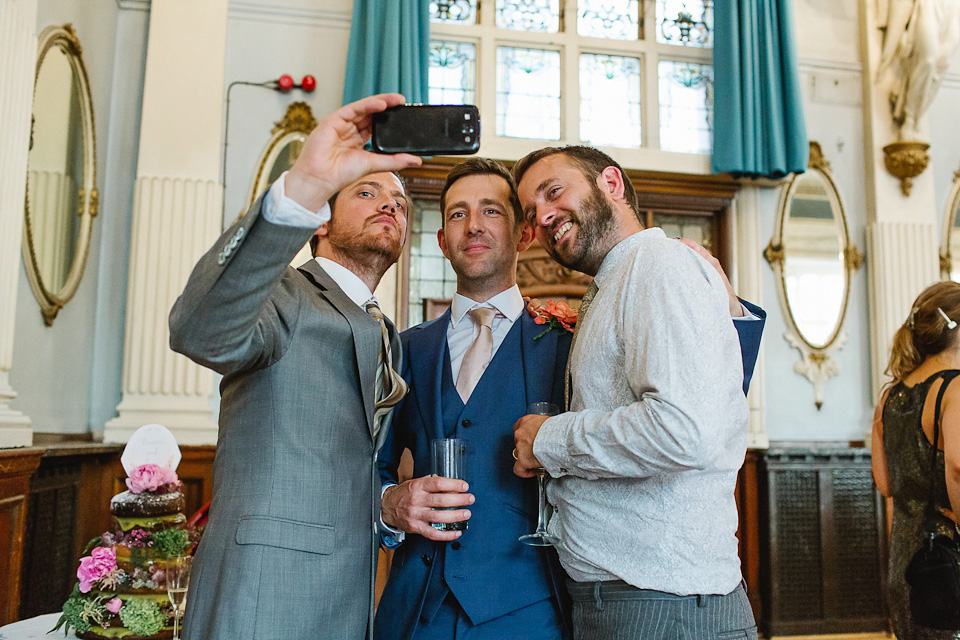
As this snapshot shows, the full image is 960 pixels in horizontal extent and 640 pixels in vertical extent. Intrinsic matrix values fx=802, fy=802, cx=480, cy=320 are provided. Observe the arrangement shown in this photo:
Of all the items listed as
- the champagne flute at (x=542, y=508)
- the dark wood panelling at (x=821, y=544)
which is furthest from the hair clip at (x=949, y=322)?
the dark wood panelling at (x=821, y=544)

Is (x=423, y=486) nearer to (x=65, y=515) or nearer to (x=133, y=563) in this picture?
(x=133, y=563)

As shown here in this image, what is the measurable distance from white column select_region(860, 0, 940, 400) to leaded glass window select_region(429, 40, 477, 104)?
2582 millimetres

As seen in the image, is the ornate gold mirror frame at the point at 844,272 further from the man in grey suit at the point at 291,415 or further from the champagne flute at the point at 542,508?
the man in grey suit at the point at 291,415

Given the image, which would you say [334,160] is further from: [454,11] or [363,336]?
Result: [454,11]

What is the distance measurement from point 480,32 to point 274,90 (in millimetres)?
1310

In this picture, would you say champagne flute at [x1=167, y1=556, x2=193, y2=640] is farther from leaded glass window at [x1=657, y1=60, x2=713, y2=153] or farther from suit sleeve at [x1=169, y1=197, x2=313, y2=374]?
leaded glass window at [x1=657, y1=60, x2=713, y2=153]

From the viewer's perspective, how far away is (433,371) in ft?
5.99

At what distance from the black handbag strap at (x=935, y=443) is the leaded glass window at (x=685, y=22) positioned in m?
3.47

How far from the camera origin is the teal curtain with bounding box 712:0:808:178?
4.71 m

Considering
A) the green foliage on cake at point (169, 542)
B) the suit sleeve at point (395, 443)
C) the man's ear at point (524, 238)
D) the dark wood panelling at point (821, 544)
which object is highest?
the man's ear at point (524, 238)

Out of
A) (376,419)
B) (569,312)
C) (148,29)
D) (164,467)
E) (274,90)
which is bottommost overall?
(164,467)

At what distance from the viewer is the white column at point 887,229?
5.06 metres

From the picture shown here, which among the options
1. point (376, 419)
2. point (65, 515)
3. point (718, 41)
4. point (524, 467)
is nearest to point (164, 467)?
point (376, 419)

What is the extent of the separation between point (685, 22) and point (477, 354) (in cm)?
414
